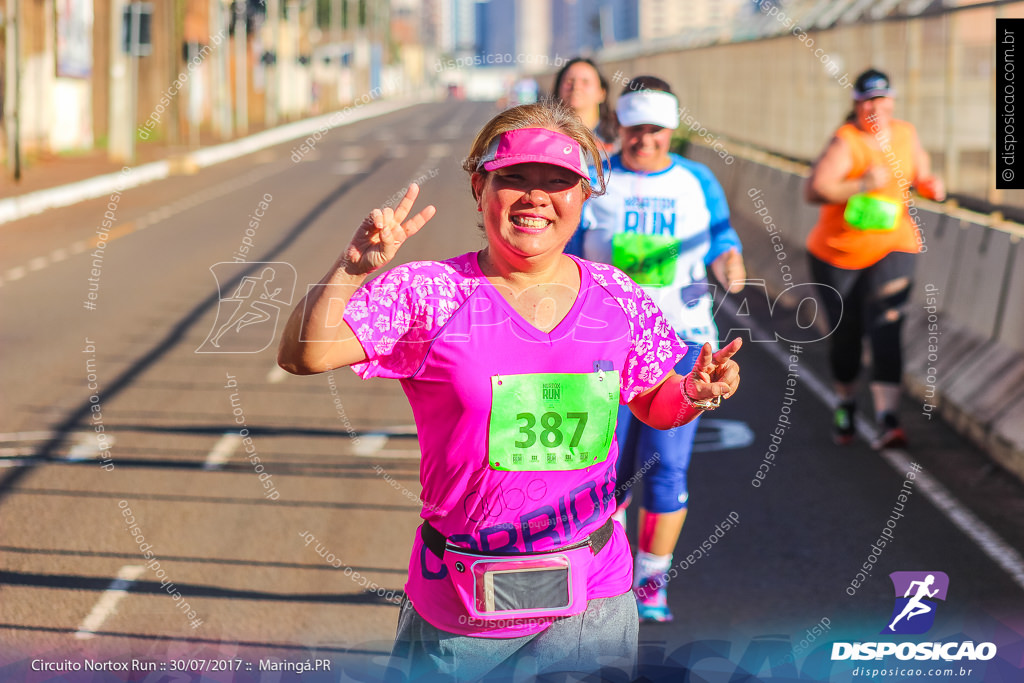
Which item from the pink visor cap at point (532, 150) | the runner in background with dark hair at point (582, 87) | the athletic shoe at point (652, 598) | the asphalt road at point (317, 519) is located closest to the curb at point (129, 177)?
the asphalt road at point (317, 519)

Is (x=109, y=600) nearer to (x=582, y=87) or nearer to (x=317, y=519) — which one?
(x=317, y=519)

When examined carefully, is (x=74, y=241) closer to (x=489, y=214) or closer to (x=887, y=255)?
(x=887, y=255)

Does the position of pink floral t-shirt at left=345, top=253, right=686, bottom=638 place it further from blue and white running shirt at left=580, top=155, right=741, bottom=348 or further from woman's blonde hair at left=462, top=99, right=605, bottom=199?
blue and white running shirt at left=580, top=155, right=741, bottom=348

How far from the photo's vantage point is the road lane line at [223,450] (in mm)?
8039

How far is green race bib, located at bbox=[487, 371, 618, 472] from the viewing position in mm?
3053

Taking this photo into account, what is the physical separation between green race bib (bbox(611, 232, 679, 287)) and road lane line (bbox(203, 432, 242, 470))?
3.23m

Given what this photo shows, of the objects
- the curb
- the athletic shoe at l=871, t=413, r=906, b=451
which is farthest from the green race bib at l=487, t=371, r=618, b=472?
the curb

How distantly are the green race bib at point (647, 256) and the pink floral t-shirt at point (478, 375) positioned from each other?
246 centimetres

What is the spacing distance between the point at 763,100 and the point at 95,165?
19.2 metres

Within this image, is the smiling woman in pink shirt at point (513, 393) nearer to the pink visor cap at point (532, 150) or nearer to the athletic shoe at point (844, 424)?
the pink visor cap at point (532, 150)

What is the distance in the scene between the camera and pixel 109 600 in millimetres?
5746

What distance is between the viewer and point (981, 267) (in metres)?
9.84

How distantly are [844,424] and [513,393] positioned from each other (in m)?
5.88
